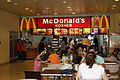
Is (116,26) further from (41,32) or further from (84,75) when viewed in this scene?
(84,75)

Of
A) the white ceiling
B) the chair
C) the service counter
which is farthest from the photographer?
the service counter

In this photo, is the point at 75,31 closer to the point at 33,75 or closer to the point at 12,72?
the point at 12,72

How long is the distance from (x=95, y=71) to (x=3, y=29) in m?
11.9

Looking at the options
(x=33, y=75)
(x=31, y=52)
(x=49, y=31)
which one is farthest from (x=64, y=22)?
(x=33, y=75)

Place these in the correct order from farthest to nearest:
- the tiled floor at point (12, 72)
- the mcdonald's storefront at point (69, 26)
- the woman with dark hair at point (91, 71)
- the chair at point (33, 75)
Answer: the mcdonald's storefront at point (69, 26) < the tiled floor at point (12, 72) < the chair at point (33, 75) < the woman with dark hair at point (91, 71)

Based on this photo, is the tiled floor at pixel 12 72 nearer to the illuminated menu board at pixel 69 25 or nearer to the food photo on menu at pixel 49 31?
the illuminated menu board at pixel 69 25

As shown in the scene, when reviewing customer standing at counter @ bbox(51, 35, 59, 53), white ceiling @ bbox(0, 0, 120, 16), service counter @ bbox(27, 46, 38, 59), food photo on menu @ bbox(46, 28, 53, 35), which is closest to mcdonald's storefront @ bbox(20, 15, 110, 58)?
food photo on menu @ bbox(46, 28, 53, 35)

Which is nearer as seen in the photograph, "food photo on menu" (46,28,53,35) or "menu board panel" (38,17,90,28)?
"menu board panel" (38,17,90,28)

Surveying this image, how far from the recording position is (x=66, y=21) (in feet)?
53.8

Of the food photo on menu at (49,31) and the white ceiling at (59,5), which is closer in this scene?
the white ceiling at (59,5)

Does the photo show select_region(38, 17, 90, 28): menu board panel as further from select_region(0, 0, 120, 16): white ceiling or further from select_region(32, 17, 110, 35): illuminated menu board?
select_region(0, 0, 120, 16): white ceiling

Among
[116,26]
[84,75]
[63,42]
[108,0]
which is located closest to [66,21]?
[63,42]

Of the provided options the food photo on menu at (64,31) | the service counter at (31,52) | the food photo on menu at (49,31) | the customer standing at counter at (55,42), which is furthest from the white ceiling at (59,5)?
the service counter at (31,52)

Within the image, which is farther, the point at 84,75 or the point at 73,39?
the point at 73,39
